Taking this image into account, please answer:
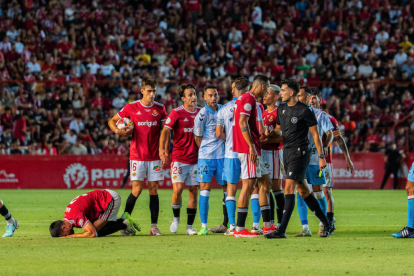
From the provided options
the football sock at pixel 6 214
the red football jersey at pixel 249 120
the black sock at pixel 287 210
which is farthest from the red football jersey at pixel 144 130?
the black sock at pixel 287 210

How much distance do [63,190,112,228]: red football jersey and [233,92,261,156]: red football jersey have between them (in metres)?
2.25

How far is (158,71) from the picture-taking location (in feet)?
88.9

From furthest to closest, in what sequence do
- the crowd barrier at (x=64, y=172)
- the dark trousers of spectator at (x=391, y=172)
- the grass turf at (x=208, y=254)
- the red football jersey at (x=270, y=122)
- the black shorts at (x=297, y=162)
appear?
the dark trousers of spectator at (x=391, y=172), the crowd barrier at (x=64, y=172), the red football jersey at (x=270, y=122), the black shorts at (x=297, y=162), the grass turf at (x=208, y=254)

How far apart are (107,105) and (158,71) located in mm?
2969

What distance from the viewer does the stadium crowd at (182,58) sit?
24859mm

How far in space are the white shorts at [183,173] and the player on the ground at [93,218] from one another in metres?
1.07

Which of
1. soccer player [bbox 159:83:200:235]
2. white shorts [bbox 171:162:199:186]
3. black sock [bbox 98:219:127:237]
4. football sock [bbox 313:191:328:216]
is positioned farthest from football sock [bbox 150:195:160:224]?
football sock [bbox 313:191:328:216]

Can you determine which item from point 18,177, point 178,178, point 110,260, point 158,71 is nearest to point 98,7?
point 158,71

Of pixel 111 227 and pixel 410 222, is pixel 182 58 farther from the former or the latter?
pixel 410 222

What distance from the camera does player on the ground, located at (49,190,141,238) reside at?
30.3 feet

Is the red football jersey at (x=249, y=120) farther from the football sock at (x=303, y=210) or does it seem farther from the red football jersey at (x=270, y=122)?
the football sock at (x=303, y=210)

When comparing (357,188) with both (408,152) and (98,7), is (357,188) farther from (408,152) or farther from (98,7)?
(98,7)

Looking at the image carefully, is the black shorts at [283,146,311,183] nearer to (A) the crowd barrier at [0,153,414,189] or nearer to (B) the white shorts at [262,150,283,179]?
(B) the white shorts at [262,150,283,179]

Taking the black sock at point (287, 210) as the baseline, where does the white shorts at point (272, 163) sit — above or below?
above
